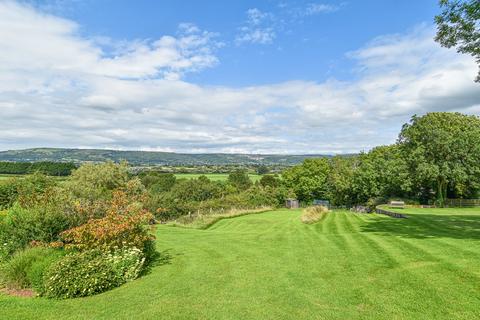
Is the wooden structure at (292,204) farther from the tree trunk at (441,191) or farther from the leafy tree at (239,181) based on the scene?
the leafy tree at (239,181)

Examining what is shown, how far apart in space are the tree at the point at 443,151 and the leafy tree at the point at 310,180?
2504 centimetres

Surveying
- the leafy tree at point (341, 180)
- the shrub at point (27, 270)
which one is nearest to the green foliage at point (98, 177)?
the shrub at point (27, 270)

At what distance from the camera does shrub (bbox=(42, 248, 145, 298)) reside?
7.66 m

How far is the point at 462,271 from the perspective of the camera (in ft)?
24.0

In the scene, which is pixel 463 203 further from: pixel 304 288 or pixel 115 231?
pixel 115 231

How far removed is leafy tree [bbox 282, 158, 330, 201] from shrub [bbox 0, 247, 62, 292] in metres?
60.9

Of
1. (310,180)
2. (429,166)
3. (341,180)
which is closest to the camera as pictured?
(429,166)

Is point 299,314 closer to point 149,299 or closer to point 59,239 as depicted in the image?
point 149,299

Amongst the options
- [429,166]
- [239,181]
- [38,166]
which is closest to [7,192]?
[429,166]

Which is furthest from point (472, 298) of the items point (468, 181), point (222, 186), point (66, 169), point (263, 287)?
point (222, 186)

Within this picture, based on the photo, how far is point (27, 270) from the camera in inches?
331

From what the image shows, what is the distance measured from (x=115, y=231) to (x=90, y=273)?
1514mm

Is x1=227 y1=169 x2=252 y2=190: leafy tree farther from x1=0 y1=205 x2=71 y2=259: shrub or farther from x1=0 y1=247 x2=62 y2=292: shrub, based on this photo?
x1=0 y1=247 x2=62 y2=292: shrub

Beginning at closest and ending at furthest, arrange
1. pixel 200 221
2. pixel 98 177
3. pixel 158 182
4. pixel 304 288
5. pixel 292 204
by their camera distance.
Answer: pixel 304 288 < pixel 200 221 < pixel 98 177 < pixel 292 204 < pixel 158 182
